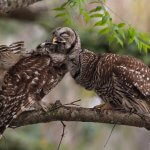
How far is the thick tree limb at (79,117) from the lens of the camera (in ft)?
12.0

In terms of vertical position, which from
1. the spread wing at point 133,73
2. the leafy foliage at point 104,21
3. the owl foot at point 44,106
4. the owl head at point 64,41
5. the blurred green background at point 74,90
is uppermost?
the leafy foliage at point 104,21

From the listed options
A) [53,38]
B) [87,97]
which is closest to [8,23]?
[87,97]

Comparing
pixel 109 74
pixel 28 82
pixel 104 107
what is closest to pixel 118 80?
pixel 109 74

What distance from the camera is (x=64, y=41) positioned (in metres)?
4.12

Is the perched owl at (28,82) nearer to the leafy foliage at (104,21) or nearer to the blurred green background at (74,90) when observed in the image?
the leafy foliage at (104,21)

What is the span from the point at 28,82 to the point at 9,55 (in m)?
0.20

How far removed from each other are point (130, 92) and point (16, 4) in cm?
88

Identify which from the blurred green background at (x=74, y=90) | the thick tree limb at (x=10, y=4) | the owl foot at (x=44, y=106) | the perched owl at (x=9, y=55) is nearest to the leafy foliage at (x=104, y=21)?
the thick tree limb at (x=10, y=4)

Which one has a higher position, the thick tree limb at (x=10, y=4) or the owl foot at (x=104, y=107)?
the thick tree limb at (x=10, y=4)

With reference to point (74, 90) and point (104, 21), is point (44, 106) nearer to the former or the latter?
point (104, 21)

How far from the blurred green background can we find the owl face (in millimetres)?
826

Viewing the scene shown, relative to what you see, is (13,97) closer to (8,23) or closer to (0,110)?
(0,110)

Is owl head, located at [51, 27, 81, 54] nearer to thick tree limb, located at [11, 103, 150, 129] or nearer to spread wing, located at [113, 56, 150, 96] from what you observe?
spread wing, located at [113, 56, 150, 96]

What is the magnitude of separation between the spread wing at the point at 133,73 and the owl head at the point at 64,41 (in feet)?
1.04
